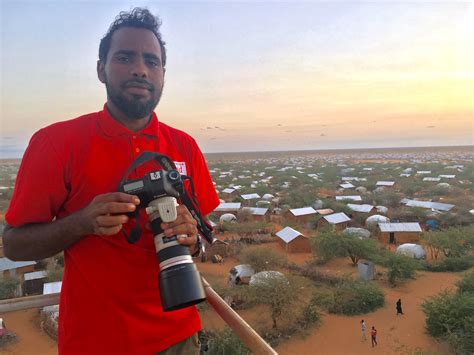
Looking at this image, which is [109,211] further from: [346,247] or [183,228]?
[346,247]

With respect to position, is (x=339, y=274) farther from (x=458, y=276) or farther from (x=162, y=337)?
(x=162, y=337)

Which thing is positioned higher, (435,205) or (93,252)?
(93,252)

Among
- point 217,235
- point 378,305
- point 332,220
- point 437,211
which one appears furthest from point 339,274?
point 437,211

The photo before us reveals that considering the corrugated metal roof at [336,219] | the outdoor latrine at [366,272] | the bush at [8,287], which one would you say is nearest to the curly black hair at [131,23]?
the bush at [8,287]

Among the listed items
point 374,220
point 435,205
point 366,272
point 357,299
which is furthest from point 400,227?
point 357,299

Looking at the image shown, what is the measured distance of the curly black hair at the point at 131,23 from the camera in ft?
5.93

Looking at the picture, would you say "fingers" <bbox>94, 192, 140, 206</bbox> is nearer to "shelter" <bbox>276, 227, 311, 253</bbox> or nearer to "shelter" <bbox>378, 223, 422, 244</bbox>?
"shelter" <bbox>276, 227, 311, 253</bbox>

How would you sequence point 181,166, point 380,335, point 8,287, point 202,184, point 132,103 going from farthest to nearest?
point 8,287 → point 380,335 → point 202,184 → point 181,166 → point 132,103

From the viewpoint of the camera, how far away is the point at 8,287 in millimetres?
11891

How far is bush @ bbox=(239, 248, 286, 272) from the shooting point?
1384 centimetres

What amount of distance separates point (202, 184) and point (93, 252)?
71 cm

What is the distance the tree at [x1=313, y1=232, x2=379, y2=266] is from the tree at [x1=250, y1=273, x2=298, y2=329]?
4.82 m

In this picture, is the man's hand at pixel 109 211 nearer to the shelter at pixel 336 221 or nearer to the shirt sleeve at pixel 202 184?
the shirt sleeve at pixel 202 184

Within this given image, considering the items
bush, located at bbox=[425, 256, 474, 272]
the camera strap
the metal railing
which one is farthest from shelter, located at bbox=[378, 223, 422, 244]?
the camera strap
